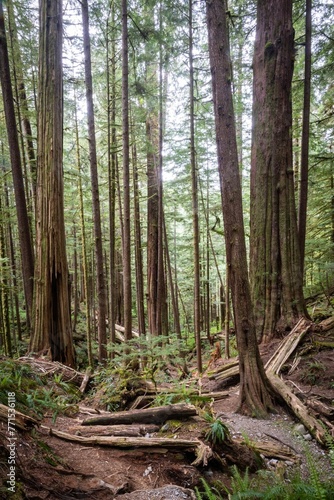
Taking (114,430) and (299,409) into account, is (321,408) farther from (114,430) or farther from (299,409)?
(114,430)

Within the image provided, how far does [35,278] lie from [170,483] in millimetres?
4465

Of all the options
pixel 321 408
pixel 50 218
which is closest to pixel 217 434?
pixel 321 408

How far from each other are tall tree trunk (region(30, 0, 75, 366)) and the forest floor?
90.5 inches

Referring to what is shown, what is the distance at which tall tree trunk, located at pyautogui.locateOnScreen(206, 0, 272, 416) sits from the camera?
368cm

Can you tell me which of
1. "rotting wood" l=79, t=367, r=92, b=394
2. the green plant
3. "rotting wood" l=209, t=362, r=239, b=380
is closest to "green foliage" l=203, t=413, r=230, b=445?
the green plant

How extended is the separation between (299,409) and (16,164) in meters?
6.96

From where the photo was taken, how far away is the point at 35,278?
5.69 metres

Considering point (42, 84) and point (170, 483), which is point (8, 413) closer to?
point (170, 483)

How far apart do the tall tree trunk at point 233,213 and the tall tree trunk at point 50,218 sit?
3.45 m

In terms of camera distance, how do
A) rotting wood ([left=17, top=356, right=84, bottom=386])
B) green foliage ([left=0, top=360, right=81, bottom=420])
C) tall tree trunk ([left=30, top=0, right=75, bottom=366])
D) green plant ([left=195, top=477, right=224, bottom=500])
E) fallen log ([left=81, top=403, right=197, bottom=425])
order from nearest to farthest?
green plant ([left=195, top=477, right=224, bottom=500])
green foliage ([left=0, top=360, right=81, bottom=420])
fallen log ([left=81, top=403, right=197, bottom=425])
rotting wood ([left=17, top=356, right=84, bottom=386])
tall tree trunk ([left=30, top=0, right=75, bottom=366])

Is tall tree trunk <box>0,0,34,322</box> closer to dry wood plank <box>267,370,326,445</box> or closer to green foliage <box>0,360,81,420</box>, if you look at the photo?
green foliage <box>0,360,81,420</box>

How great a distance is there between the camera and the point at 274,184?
5.96 meters

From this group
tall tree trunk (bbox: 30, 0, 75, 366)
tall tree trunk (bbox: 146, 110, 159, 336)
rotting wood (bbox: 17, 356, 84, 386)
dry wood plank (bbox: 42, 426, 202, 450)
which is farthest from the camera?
tall tree trunk (bbox: 146, 110, 159, 336)

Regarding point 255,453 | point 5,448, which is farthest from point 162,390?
point 5,448
